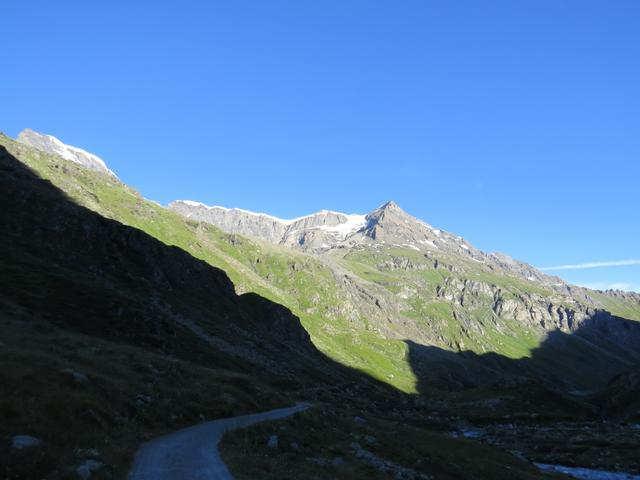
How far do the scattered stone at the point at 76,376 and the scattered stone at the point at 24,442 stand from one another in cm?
1134

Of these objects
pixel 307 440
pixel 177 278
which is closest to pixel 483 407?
pixel 177 278

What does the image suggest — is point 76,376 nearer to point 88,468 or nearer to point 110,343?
point 88,468

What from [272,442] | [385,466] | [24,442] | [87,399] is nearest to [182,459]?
→ [24,442]

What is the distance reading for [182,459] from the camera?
26406mm

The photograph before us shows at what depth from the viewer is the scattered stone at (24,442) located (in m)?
21.8

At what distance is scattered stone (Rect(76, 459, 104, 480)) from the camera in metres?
21.0

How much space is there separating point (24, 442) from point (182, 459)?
783 cm

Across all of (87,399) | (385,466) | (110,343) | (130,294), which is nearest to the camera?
(87,399)

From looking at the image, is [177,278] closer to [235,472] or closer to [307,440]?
[307,440]

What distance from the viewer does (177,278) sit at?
503ft

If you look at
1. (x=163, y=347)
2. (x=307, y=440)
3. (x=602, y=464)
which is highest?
(x=602, y=464)

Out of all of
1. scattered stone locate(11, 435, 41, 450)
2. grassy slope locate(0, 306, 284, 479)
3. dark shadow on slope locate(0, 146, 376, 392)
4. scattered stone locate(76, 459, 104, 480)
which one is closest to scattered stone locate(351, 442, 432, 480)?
grassy slope locate(0, 306, 284, 479)

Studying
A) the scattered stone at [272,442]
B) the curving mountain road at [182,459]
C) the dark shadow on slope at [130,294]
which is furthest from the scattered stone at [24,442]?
the dark shadow on slope at [130,294]

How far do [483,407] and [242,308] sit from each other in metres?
86.9
